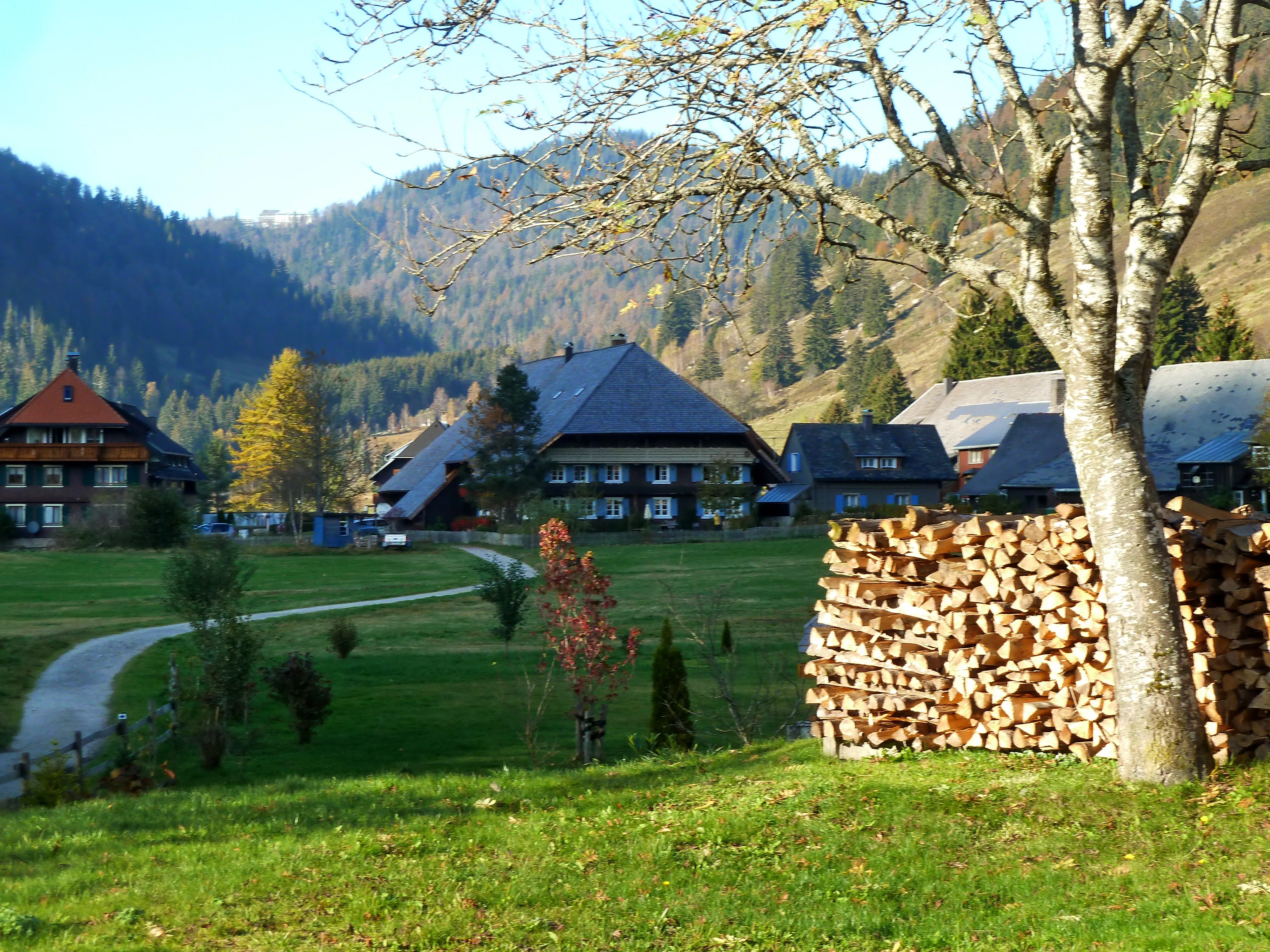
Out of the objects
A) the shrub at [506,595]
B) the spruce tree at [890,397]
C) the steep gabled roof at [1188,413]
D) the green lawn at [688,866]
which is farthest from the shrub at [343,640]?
the spruce tree at [890,397]

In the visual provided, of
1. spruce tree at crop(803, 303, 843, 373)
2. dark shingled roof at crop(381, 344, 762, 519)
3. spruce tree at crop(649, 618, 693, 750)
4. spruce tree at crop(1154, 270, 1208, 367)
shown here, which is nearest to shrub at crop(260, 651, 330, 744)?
spruce tree at crop(649, 618, 693, 750)

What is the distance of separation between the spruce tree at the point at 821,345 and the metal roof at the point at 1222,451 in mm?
102450

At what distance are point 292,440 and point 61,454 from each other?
536 inches

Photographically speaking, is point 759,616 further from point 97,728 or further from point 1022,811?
point 1022,811

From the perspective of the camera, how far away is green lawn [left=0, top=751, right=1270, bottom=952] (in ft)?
18.1

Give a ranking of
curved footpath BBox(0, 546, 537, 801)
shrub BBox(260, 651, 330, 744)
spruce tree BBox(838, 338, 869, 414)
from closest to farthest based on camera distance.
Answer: curved footpath BBox(0, 546, 537, 801) < shrub BBox(260, 651, 330, 744) < spruce tree BBox(838, 338, 869, 414)

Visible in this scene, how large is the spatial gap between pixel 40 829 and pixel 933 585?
270 inches

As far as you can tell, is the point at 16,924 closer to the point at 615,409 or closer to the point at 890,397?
the point at 615,409

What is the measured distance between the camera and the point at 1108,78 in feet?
24.4

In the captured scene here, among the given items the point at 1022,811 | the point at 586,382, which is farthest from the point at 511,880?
the point at 586,382

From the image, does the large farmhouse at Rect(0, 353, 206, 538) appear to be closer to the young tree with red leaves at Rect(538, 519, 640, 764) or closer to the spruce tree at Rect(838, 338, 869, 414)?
the young tree with red leaves at Rect(538, 519, 640, 764)

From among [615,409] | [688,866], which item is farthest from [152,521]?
[688,866]

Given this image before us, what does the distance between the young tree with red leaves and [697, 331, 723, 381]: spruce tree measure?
14899cm

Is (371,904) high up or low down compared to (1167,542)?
down
